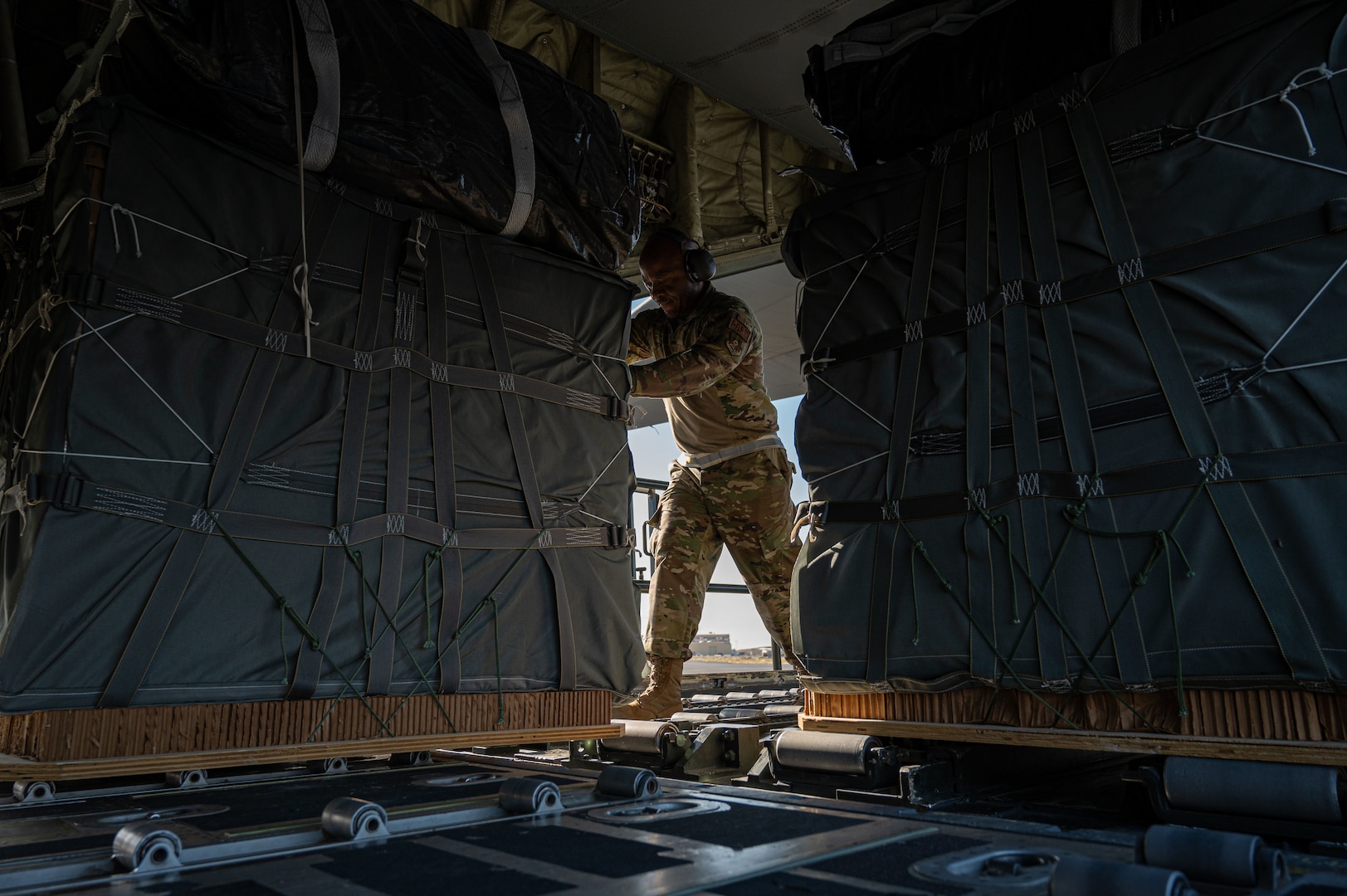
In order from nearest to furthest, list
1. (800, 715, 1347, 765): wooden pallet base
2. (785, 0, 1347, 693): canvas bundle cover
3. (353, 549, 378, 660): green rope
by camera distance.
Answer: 1. (800, 715, 1347, 765): wooden pallet base
2. (785, 0, 1347, 693): canvas bundle cover
3. (353, 549, 378, 660): green rope

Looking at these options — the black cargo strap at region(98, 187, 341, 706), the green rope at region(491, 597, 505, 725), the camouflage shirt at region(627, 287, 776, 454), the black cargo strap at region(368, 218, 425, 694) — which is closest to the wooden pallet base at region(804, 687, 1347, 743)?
the green rope at region(491, 597, 505, 725)

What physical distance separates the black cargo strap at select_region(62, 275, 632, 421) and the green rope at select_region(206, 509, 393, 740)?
0.50 meters

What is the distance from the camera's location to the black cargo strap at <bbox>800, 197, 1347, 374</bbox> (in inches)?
72.3

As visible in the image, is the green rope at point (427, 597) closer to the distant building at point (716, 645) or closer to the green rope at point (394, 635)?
the green rope at point (394, 635)

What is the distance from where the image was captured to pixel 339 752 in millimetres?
2400

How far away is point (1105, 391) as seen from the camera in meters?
2.10

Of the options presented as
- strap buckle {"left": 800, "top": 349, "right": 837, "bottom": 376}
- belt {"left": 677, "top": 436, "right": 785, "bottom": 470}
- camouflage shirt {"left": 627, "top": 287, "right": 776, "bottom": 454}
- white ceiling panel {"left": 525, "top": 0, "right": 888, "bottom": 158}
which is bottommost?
strap buckle {"left": 800, "top": 349, "right": 837, "bottom": 376}

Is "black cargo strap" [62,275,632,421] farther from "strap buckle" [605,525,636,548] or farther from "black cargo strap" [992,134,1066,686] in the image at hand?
"black cargo strap" [992,134,1066,686]

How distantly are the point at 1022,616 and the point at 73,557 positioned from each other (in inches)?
87.7

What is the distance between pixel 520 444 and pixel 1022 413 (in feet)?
5.12

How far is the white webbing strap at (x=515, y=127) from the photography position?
300 cm

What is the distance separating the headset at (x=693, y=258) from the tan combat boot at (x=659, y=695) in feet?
6.38

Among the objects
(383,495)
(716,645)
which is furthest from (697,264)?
(716,645)

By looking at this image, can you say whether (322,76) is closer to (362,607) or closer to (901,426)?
(362,607)
